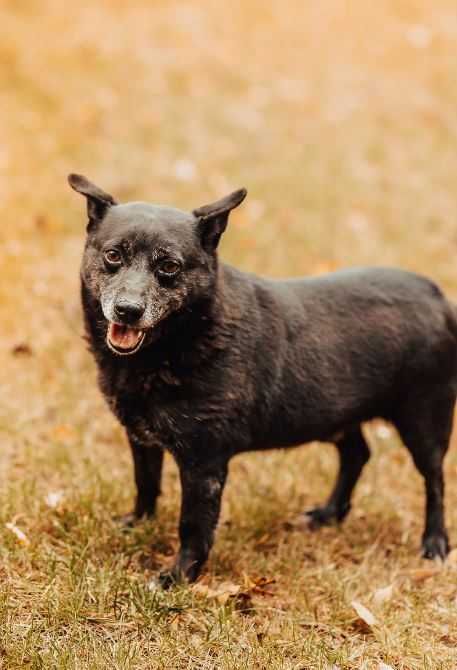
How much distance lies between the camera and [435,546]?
439 cm

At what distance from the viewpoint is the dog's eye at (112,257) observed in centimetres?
337

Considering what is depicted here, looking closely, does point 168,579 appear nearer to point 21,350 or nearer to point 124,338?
point 124,338

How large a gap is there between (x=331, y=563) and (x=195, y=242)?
175 centimetres

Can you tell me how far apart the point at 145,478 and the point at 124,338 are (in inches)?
40.5

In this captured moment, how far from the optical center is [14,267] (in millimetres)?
6629

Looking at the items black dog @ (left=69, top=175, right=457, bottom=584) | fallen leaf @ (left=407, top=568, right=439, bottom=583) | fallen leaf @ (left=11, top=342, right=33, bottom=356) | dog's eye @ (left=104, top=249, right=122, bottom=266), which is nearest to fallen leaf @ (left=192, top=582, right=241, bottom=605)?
black dog @ (left=69, top=175, right=457, bottom=584)

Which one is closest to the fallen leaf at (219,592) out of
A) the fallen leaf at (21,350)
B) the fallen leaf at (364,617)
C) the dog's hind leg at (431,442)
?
the fallen leaf at (364,617)

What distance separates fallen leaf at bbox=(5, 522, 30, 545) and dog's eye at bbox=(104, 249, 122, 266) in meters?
1.23

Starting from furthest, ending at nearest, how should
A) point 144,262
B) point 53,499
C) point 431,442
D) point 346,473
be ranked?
point 346,473
point 431,442
point 53,499
point 144,262

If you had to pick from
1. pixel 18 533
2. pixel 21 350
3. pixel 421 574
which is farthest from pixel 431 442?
pixel 21 350

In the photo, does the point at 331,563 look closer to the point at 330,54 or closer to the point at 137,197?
the point at 137,197

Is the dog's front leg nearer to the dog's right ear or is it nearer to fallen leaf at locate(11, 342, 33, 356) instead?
the dog's right ear

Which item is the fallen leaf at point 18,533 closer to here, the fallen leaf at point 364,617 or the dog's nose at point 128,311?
the dog's nose at point 128,311

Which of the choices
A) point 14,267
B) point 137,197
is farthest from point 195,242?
point 137,197
